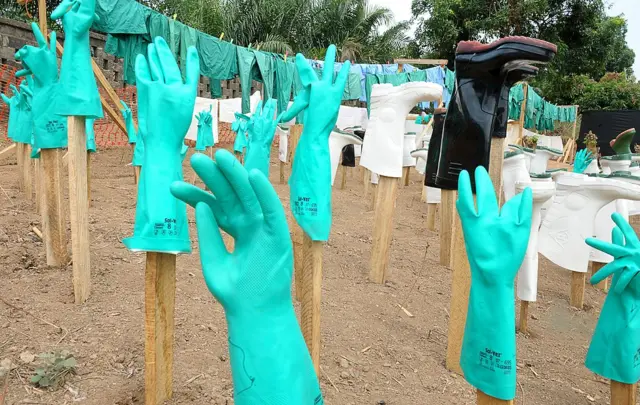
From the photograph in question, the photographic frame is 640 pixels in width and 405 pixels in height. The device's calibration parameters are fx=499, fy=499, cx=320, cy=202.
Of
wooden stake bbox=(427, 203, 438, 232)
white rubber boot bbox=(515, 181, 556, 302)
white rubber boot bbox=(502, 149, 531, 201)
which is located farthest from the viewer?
wooden stake bbox=(427, 203, 438, 232)

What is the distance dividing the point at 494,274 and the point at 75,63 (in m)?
2.28

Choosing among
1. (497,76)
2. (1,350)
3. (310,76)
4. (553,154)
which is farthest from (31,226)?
(553,154)

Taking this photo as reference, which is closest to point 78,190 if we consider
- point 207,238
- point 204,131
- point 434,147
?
point 207,238

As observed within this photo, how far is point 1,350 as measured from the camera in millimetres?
2443

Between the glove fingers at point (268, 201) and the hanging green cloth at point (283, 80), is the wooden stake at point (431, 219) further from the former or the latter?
the glove fingers at point (268, 201)

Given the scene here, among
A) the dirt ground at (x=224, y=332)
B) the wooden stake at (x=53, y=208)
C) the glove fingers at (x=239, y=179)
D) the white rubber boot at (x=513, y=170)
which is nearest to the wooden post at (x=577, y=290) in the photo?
the dirt ground at (x=224, y=332)

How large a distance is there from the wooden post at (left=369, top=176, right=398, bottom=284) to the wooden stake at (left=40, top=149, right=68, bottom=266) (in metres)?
2.16

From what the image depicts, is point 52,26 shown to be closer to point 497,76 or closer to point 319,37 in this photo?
point 319,37

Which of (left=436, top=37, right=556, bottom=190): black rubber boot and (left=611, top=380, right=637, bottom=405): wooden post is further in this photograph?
(left=436, top=37, right=556, bottom=190): black rubber boot

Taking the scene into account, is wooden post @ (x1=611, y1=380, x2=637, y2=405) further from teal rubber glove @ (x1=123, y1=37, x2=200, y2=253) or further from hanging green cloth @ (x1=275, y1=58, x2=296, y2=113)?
hanging green cloth @ (x1=275, y1=58, x2=296, y2=113)

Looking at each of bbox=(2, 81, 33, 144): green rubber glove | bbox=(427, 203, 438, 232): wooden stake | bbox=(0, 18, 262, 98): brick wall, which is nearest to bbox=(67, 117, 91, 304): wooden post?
bbox=(2, 81, 33, 144): green rubber glove

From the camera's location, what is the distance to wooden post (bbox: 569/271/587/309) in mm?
4020

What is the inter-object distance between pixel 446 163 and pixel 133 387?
74.7 inches

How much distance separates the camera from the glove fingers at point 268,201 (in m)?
1.22
